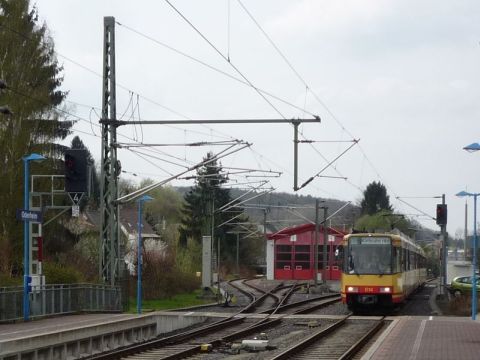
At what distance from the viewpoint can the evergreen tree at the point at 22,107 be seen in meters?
38.3

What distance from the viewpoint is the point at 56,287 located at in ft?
91.5

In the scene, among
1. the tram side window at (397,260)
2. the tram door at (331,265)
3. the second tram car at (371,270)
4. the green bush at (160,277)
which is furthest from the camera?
the tram door at (331,265)

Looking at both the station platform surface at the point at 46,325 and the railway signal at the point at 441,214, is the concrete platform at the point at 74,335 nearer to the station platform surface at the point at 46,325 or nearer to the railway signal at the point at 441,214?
the station platform surface at the point at 46,325

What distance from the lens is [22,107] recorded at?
130ft

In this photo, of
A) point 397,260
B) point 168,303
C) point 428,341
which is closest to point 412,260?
point 397,260

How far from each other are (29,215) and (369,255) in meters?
13.4

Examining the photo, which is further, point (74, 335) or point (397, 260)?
point (397, 260)

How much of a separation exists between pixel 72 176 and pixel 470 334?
11675mm

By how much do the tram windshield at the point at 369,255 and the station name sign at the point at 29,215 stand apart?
12.4m

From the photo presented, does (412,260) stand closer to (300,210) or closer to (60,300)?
(60,300)

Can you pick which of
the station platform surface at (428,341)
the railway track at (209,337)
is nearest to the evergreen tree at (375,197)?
the railway track at (209,337)

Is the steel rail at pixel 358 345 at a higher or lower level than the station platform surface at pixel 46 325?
lower

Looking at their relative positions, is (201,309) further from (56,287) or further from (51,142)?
(51,142)

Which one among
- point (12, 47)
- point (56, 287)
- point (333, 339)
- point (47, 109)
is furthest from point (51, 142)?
point (333, 339)
